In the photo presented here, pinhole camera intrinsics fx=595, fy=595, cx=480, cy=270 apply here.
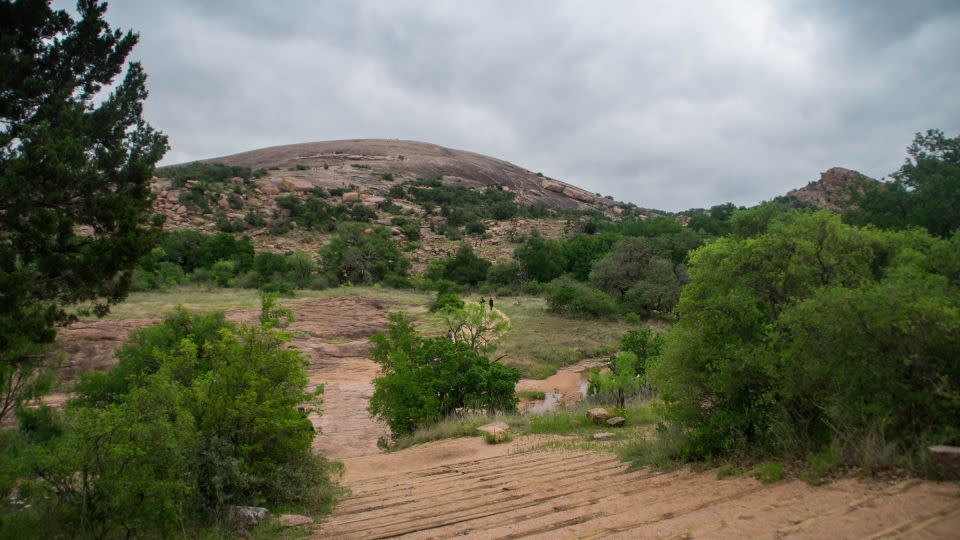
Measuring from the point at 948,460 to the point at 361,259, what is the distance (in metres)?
39.7

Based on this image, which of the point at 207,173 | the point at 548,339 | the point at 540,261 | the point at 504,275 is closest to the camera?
the point at 548,339

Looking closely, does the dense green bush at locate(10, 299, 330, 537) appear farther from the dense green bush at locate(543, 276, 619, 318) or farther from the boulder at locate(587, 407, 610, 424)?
the dense green bush at locate(543, 276, 619, 318)

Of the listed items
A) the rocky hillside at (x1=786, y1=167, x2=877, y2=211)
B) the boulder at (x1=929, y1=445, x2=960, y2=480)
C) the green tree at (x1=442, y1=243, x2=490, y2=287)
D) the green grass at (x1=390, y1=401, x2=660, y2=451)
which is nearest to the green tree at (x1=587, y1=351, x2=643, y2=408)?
the green grass at (x1=390, y1=401, x2=660, y2=451)

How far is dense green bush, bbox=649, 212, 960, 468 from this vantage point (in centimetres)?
505

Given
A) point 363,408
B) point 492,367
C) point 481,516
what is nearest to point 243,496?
point 481,516

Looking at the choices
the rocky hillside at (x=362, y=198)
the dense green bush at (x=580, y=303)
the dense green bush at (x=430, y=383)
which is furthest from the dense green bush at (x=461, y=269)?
the dense green bush at (x=430, y=383)

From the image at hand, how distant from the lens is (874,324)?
525 centimetres

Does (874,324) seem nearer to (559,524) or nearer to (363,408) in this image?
(559,524)

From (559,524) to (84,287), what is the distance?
20.6 ft

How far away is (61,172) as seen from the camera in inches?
262

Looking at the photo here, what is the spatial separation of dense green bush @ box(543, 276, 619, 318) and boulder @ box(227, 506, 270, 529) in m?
29.1

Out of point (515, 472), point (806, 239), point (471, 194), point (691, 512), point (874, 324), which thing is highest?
point (471, 194)

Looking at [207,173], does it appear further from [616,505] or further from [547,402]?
[616,505]

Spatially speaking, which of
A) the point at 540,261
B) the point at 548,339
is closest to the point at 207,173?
the point at 540,261
